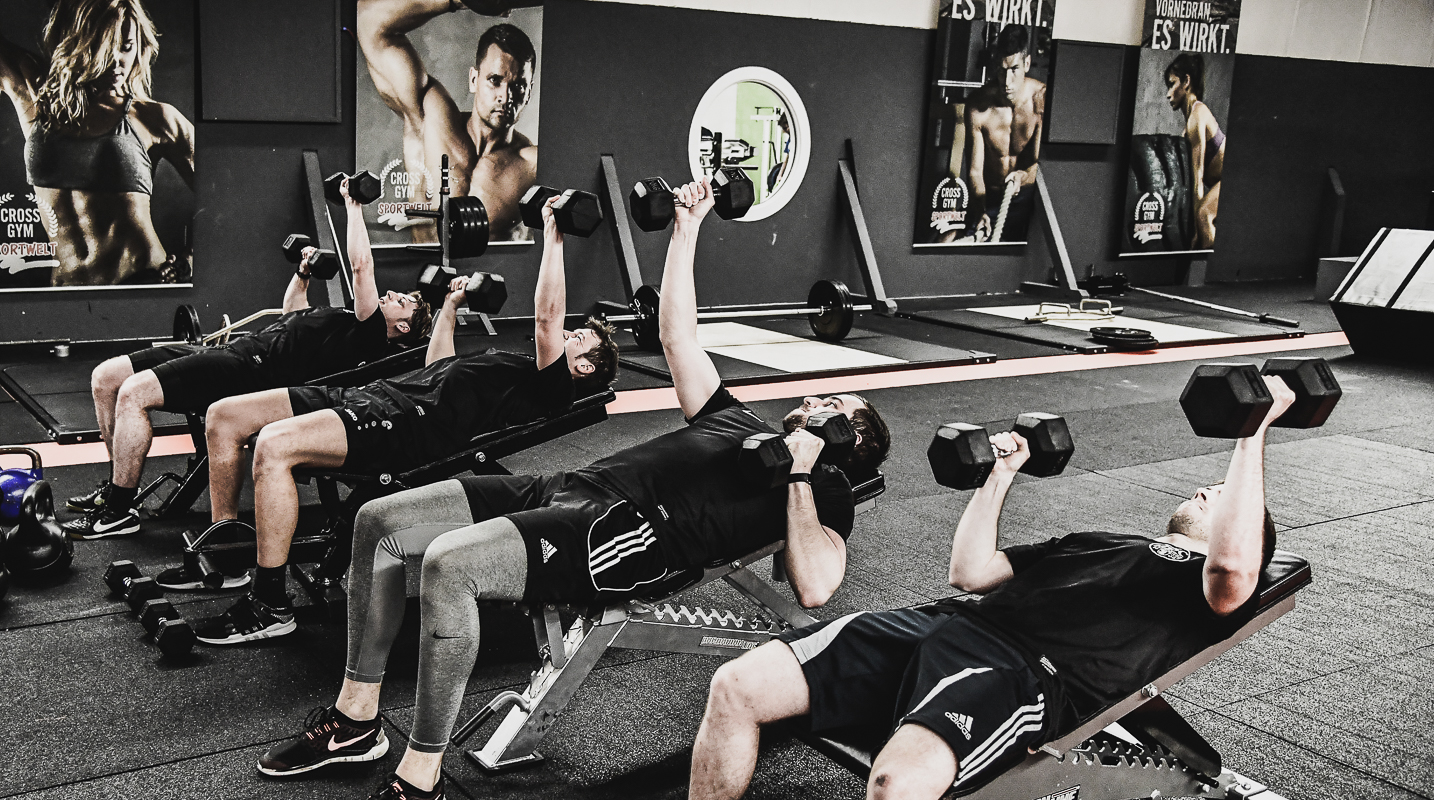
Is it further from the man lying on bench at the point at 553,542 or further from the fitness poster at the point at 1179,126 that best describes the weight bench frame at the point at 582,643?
the fitness poster at the point at 1179,126

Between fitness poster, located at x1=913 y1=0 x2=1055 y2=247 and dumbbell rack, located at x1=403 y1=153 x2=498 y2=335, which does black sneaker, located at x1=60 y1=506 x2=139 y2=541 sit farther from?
fitness poster, located at x1=913 y1=0 x2=1055 y2=247

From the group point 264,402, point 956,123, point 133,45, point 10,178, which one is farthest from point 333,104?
point 956,123

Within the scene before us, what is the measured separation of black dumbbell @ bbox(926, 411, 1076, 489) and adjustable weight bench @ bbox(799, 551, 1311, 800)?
373mm

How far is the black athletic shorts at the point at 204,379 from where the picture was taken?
136 inches

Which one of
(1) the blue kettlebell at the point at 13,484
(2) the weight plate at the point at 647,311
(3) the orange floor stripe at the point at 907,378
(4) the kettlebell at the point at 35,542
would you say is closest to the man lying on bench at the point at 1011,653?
(4) the kettlebell at the point at 35,542

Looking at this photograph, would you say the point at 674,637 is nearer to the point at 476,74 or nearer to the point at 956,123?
the point at 476,74

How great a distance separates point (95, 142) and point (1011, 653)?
526cm

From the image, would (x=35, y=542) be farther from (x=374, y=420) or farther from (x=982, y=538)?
(x=982, y=538)

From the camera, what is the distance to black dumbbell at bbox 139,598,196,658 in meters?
2.55

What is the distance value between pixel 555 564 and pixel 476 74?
4967mm

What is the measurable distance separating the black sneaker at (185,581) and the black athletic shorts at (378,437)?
478 millimetres

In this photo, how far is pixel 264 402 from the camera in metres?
3.05

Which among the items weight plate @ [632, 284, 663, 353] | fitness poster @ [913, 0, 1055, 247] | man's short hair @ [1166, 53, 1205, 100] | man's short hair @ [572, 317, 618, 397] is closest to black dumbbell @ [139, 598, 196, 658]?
man's short hair @ [572, 317, 618, 397]

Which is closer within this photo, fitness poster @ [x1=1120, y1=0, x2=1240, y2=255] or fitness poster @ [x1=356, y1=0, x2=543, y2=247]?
fitness poster @ [x1=356, y1=0, x2=543, y2=247]
